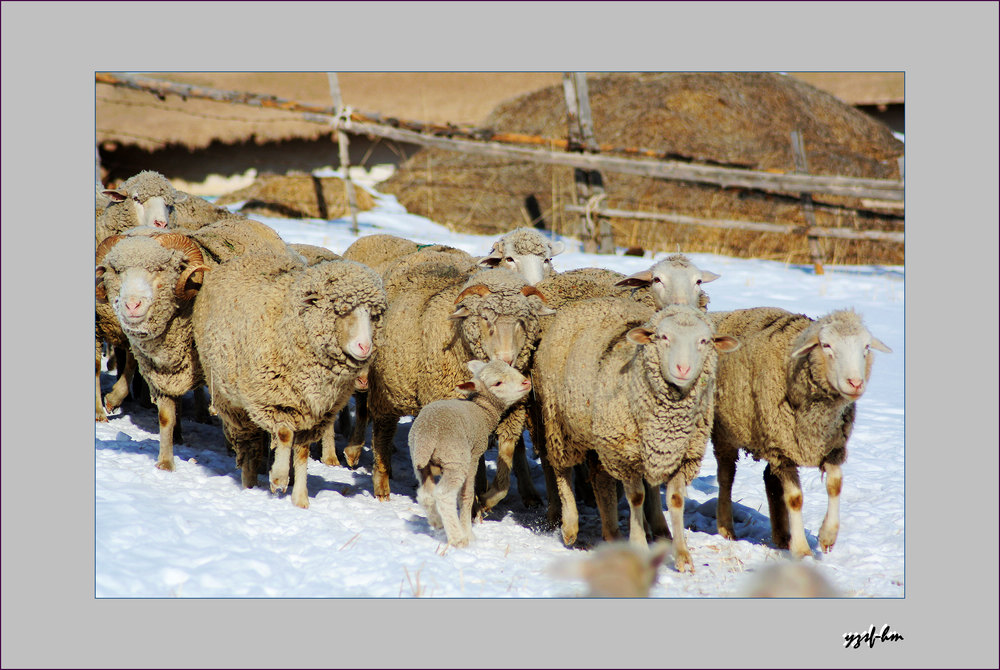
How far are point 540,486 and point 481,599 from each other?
3.33m

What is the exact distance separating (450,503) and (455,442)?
425mm

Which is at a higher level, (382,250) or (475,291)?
(382,250)

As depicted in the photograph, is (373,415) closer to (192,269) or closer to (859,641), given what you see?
(192,269)

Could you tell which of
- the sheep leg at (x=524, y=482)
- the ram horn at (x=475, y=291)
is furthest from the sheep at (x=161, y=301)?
the sheep leg at (x=524, y=482)

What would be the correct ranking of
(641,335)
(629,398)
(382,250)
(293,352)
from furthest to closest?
1. (382,250)
2. (293,352)
3. (629,398)
4. (641,335)

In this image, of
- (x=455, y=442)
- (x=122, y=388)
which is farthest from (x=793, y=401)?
(x=122, y=388)

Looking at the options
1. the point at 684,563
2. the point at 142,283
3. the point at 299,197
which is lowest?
the point at 684,563

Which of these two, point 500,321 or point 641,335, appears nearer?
point 641,335

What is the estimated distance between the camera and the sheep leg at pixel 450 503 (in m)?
5.94

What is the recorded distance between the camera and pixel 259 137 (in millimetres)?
18531

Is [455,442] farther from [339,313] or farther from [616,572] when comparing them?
[616,572]

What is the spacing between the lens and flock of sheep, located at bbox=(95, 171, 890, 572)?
5.89 meters

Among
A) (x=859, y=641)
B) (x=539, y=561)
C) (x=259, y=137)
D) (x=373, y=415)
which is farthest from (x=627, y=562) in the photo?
(x=259, y=137)

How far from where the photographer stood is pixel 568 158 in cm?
1509
